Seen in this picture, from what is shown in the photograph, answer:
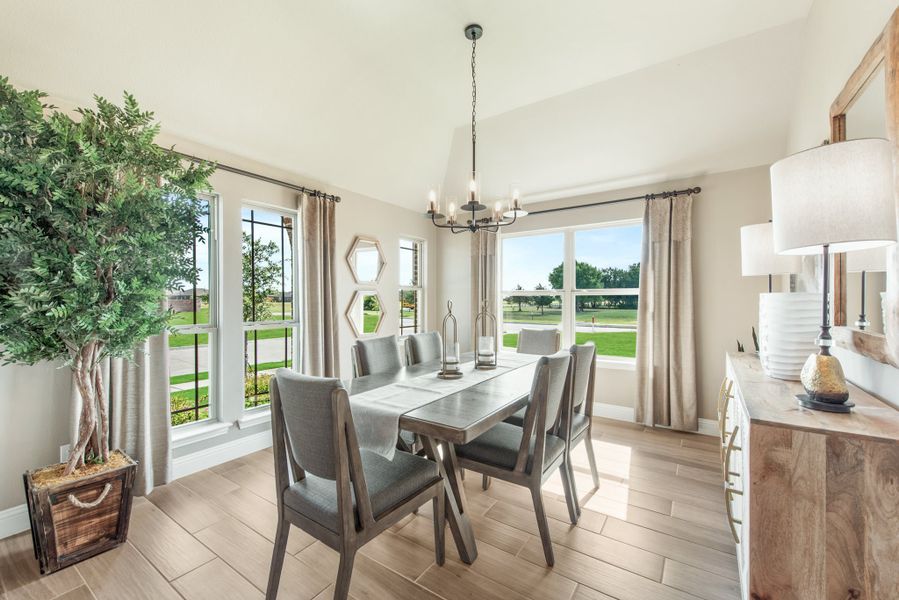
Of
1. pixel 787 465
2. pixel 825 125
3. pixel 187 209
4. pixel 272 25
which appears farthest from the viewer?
pixel 272 25

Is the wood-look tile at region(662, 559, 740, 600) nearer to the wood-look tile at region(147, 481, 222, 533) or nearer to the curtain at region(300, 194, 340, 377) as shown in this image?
the wood-look tile at region(147, 481, 222, 533)

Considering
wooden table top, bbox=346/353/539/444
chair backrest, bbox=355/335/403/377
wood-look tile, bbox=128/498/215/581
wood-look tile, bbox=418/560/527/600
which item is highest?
chair backrest, bbox=355/335/403/377

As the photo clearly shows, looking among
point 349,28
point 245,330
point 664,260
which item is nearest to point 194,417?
point 245,330

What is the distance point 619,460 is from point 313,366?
2646 mm

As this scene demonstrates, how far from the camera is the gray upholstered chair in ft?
4.26

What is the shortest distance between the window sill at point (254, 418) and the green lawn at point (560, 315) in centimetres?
282

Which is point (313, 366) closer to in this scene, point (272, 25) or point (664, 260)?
point (272, 25)

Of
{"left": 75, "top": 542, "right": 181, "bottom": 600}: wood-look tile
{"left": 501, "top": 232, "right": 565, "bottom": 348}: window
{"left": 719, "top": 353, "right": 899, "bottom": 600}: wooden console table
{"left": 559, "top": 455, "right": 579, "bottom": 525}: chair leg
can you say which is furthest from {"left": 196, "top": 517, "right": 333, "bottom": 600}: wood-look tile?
{"left": 501, "top": 232, "right": 565, "bottom": 348}: window

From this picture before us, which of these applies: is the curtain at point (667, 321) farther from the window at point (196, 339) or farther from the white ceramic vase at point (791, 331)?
the window at point (196, 339)

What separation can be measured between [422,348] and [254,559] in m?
1.66

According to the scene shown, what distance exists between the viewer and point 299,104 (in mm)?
2914

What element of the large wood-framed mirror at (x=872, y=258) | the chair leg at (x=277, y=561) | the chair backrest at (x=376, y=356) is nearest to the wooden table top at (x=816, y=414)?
the large wood-framed mirror at (x=872, y=258)

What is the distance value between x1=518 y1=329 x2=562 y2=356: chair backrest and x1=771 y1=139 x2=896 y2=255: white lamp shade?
7.61 ft

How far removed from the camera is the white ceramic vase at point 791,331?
152 centimetres
